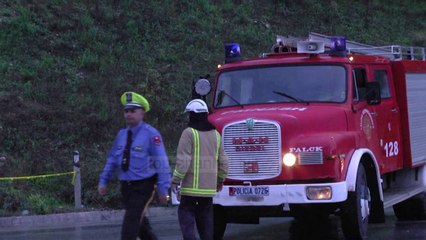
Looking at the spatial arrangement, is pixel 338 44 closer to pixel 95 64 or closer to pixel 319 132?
pixel 319 132

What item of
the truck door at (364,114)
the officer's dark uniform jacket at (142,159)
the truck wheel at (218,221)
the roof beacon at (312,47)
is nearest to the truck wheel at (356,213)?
the truck door at (364,114)

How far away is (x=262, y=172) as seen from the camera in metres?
9.20

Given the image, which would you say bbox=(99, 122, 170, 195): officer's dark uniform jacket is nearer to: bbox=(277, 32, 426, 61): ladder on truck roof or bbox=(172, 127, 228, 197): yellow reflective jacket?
bbox=(172, 127, 228, 197): yellow reflective jacket

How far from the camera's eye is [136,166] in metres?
7.18

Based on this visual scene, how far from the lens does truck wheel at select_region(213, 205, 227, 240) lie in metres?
9.77

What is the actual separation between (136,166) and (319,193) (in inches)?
107

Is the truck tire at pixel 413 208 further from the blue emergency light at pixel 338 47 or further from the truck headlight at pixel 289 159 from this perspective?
the truck headlight at pixel 289 159

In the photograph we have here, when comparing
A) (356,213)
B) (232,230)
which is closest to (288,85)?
(356,213)

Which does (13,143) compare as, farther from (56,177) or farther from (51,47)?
(51,47)

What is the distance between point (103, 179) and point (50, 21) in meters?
16.0

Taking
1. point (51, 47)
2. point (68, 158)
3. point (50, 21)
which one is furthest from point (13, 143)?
point (50, 21)

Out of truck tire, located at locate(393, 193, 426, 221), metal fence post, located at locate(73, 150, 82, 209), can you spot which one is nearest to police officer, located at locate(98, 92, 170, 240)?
truck tire, located at locate(393, 193, 426, 221)

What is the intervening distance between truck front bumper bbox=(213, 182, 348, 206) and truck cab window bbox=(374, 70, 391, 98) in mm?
2546

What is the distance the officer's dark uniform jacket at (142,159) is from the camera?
23.6 feet
